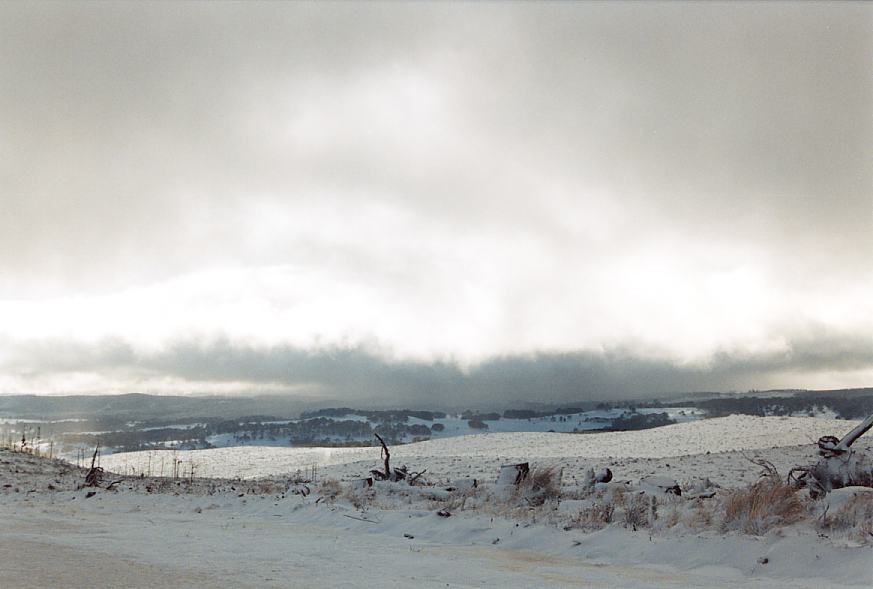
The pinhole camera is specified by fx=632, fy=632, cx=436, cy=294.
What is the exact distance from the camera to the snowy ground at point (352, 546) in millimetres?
7000

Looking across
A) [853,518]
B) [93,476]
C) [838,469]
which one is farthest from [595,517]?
[93,476]

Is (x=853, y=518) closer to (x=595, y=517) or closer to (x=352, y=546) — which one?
(x=595, y=517)

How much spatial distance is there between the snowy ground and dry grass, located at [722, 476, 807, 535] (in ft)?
1.13

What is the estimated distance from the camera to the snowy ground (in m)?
7.00

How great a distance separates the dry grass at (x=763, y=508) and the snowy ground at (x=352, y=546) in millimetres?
346

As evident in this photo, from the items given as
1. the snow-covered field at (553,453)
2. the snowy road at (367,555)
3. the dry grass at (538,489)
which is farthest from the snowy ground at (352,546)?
the snow-covered field at (553,453)

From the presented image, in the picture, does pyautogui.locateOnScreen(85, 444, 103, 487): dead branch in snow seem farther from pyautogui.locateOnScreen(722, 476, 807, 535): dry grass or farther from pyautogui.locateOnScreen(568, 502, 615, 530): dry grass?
pyautogui.locateOnScreen(722, 476, 807, 535): dry grass

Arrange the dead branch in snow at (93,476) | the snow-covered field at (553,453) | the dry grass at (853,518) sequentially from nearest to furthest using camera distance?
the dry grass at (853,518)
the dead branch in snow at (93,476)
the snow-covered field at (553,453)

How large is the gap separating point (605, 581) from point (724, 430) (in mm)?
40847

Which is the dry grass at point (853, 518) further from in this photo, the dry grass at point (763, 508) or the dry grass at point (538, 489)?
the dry grass at point (538, 489)

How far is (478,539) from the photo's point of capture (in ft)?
33.7

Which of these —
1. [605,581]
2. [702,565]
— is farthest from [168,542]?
[702,565]

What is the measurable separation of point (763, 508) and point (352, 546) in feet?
19.8

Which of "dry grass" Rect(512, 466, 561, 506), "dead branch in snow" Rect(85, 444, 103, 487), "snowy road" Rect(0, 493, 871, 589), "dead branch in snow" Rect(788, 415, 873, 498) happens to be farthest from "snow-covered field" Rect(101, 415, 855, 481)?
"snowy road" Rect(0, 493, 871, 589)
